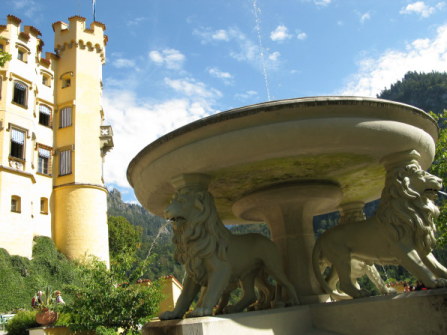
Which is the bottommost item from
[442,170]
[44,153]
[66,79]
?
[442,170]

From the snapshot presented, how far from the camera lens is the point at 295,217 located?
5.86 meters

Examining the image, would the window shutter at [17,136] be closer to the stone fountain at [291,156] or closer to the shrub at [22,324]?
the shrub at [22,324]

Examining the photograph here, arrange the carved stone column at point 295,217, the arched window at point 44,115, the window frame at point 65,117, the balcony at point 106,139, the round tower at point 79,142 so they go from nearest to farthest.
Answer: the carved stone column at point 295,217 < the round tower at point 79,142 < the arched window at point 44,115 < the window frame at point 65,117 < the balcony at point 106,139

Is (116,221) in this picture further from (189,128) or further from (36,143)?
(189,128)

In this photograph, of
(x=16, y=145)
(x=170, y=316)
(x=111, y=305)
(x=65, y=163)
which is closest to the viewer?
(x=170, y=316)

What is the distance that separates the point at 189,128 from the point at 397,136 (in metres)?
2.23

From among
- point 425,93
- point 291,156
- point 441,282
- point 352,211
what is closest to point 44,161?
point 352,211

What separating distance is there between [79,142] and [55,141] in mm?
1996

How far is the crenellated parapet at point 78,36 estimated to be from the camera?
3319 cm

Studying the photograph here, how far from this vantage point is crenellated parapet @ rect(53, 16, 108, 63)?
3319 cm

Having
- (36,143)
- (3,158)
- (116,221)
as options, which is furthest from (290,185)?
(116,221)

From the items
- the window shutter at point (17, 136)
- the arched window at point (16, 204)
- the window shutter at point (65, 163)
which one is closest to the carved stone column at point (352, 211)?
the arched window at point (16, 204)

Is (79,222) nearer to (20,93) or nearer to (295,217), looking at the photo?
(20,93)

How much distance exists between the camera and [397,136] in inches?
182
